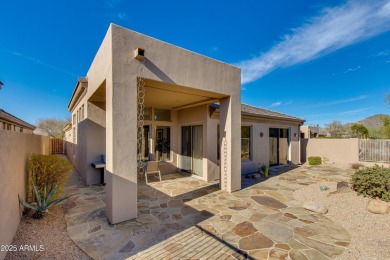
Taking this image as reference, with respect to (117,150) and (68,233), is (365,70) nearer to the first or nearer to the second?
(117,150)

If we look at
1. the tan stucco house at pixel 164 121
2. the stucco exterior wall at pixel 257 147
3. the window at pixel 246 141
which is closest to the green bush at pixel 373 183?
the tan stucco house at pixel 164 121

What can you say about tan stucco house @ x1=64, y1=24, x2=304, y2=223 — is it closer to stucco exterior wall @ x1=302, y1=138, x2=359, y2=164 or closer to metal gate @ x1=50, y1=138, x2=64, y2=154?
stucco exterior wall @ x1=302, y1=138, x2=359, y2=164

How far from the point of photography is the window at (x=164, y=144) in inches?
409

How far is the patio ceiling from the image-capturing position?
5.82 meters

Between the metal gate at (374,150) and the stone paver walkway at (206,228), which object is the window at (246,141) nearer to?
the stone paver walkway at (206,228)

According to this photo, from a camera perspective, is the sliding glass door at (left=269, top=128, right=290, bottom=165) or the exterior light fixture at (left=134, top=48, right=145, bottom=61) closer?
the exterior light fixture at (left=134, top=48, right=145, bottom=61)

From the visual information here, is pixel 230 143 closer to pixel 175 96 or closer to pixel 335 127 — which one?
pixel 175 96

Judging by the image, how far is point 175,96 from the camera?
7352 mm

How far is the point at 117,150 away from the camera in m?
4.33

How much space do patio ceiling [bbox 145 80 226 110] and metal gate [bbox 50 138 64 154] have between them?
18584 mm

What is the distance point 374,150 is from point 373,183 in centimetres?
1003

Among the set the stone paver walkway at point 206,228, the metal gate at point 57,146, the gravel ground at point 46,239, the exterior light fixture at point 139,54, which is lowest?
the stone paver walkway at point 206,228

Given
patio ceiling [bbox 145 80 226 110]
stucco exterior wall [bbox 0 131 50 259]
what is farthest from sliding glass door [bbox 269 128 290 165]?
stucco exterior wall [bbox 0 131 50 259]

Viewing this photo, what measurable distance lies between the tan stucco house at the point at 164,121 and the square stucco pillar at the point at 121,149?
2 centimetres
